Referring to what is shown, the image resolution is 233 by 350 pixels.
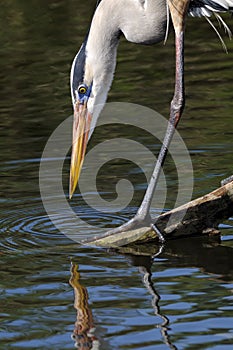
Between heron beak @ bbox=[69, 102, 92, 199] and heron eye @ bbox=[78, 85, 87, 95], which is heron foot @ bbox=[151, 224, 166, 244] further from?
heron eye @ bbox=[78, 85, 87, 95]

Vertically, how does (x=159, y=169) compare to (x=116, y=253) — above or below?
above

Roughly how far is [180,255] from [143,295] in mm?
797

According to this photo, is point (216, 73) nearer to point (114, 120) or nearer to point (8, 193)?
point (114, 120)

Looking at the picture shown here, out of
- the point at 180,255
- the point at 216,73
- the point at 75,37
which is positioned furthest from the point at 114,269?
the point at 75,37

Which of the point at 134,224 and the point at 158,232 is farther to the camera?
the point at 134,224

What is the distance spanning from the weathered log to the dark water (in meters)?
0.10

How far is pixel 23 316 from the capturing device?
6199mm

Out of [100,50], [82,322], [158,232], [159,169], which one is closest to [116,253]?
[158,232]

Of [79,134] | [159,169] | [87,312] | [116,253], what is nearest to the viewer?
[87,312]

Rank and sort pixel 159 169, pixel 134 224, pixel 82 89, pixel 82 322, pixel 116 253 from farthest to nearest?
1. pixel 82 89
2. pixel 159 169
3. pixel 134 224
4. pixel 116 253
5. pixel 82 322

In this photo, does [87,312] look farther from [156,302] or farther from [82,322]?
[156,302]

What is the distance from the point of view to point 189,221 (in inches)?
292

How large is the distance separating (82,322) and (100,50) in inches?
110

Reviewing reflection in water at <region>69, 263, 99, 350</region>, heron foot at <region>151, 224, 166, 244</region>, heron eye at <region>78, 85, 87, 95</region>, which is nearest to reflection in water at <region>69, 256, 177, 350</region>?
reflection in water at <region>69, 263, 99, 350</region>
